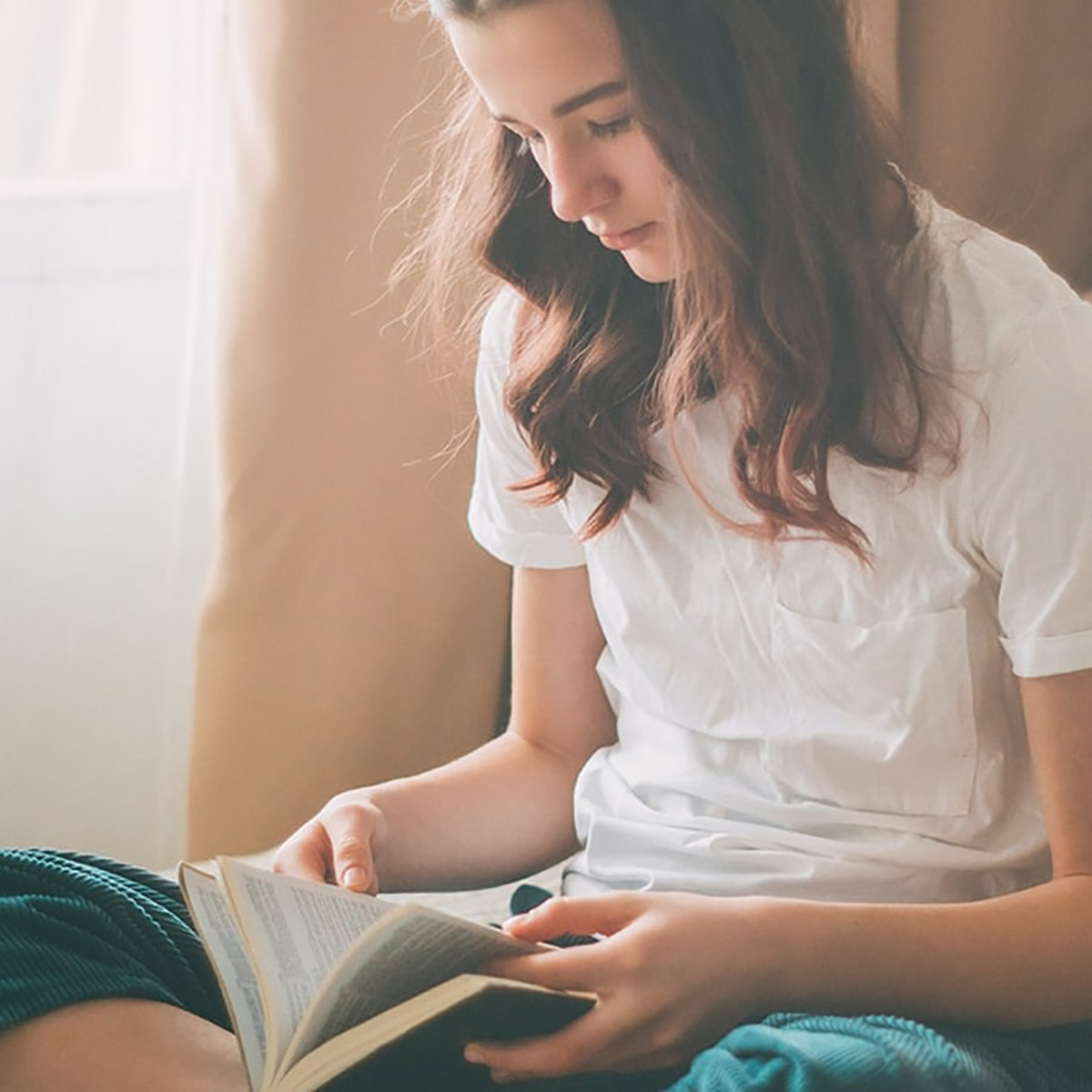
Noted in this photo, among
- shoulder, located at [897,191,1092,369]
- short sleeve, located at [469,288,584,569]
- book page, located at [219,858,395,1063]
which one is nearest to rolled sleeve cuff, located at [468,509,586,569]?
short sleeve, located at [469,288,584,569]

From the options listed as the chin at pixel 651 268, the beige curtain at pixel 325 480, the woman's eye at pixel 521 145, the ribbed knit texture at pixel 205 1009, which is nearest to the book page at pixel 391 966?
the ribbed knit texture at pixel 205 1009

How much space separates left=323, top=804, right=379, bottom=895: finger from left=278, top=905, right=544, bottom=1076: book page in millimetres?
160

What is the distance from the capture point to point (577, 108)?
945mm

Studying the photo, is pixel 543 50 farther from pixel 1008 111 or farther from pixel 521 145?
pixel 1008 111

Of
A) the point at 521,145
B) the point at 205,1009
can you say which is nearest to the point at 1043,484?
the point at 521,145

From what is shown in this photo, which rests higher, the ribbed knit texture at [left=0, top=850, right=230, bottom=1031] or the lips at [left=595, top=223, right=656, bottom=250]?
the lips at [left=595, top=223, right=656, bottom=250]

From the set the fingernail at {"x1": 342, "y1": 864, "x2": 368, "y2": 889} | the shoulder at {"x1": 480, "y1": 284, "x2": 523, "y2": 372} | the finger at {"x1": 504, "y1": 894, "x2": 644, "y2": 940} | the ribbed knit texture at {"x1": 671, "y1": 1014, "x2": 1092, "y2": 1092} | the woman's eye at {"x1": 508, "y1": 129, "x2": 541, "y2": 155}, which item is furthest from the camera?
the shoulder at {"x1": 480, "y1": 284, "x2": 523, "y2": 372}

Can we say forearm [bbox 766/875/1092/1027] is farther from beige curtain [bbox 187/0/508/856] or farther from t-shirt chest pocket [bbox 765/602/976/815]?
beige curtain [bbox 187/0/508/856]

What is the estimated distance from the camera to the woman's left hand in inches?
33.0

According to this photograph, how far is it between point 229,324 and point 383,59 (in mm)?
276

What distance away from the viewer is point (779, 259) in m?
0.95

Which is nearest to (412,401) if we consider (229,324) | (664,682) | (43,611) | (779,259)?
(229,324)

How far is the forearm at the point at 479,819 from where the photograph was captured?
3.66 feet

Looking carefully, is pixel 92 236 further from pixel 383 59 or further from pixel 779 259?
pixel 779 259
